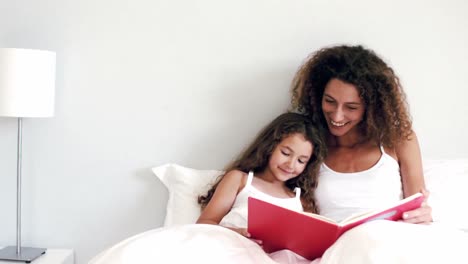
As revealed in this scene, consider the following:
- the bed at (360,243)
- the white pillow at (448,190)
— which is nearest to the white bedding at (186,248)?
the bed at (360,243)

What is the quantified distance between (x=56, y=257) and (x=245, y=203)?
0.71 metres

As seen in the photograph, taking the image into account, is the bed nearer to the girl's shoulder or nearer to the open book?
the open book

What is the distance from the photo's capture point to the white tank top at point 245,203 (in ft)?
5.10

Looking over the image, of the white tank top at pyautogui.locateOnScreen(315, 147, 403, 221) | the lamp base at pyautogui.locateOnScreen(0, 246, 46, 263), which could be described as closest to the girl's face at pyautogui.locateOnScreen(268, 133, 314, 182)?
the white tank top at pyautogui.locateOnScreen(315, 147, 403, 221)

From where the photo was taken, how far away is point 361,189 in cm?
160

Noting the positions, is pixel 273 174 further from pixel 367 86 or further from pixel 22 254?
pixel 22 254

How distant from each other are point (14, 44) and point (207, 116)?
0.74 m

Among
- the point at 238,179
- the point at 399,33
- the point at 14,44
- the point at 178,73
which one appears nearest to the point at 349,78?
the point at 399,33

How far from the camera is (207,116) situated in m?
1.81

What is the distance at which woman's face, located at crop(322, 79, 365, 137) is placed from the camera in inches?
62.4

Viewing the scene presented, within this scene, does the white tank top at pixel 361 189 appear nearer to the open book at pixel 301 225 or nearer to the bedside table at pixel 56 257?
the open book at pixel 301 225

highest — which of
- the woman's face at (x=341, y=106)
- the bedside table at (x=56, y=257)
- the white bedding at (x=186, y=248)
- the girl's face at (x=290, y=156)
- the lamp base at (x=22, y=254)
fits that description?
the woman's face at (x=341, y=106)

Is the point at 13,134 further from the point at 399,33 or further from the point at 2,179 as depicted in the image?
the point at 399,33

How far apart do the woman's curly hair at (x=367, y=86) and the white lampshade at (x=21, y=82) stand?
2.80 feet
